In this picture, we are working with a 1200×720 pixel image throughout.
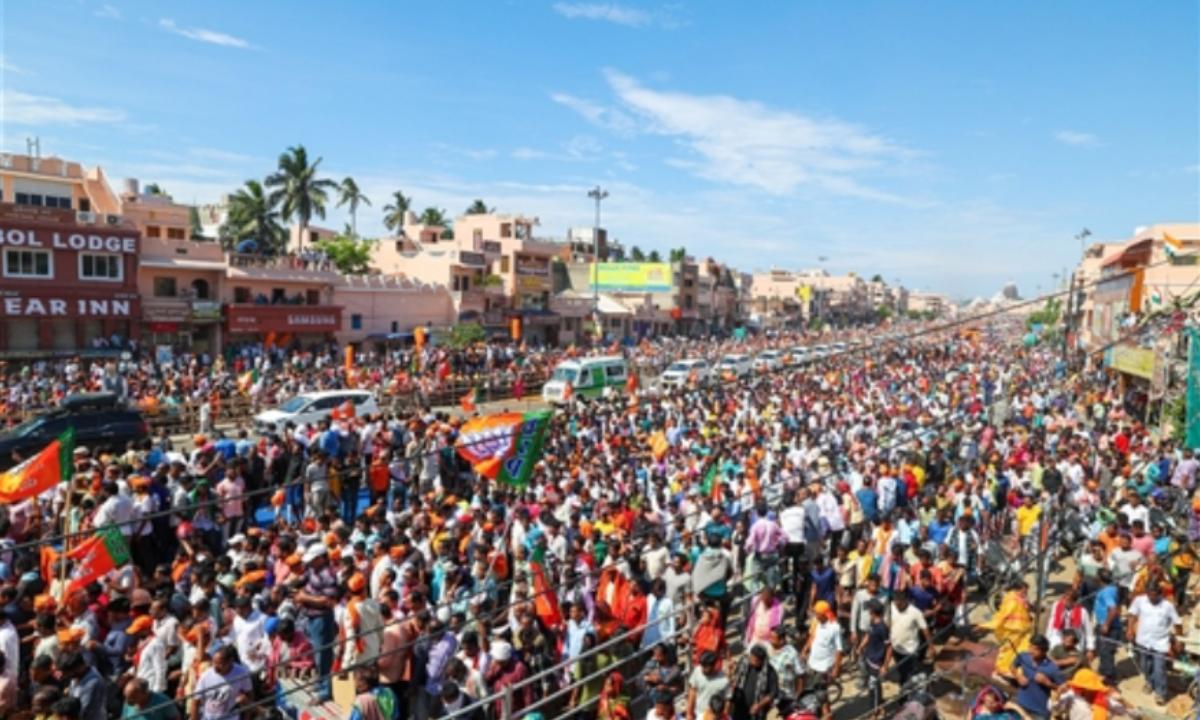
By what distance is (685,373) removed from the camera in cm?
3098

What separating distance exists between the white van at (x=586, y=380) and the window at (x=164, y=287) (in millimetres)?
15388

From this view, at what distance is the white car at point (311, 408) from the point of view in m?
18.5

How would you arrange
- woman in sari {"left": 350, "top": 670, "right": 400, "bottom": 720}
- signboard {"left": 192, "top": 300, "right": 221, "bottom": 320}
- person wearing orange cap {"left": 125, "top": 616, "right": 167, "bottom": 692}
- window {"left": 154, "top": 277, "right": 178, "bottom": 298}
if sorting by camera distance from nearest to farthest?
woman in sari {"left": 350, "top": 670, "right": 400, "bottom": 720}
person wearing orange cap {"left": 125, "top": 616, "right": 167, "bottom": 692}
window {"left": 154, "top": 277, "right": 178, "bottom": 298}
signboard {"left": 192, "top": 300, "right": 221, "bottom": 320}

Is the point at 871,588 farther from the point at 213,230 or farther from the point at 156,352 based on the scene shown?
the point at 213,230

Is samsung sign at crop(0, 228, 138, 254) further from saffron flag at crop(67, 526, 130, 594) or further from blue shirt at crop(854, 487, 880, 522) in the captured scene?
blue shirt at crop(854, 487, 880, 522)

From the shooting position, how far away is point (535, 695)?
23.1 ft

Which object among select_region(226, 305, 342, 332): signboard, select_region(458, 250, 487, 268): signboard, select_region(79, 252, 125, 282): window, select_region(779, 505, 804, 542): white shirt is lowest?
select_region(779, 505, 804, 542): white shirt

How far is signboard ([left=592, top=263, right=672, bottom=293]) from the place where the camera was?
222 ft

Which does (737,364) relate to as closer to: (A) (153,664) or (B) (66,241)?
(B) (66,241)

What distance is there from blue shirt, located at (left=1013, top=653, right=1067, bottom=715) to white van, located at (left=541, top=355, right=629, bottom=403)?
759 inches

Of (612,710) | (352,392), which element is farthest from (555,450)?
(612,710)

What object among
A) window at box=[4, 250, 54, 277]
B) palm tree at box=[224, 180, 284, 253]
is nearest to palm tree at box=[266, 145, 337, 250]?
palm tree at box=[224, 180, 284, 253]

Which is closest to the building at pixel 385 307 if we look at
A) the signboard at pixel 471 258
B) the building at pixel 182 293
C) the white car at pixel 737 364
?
the signboard at pixel 471 258

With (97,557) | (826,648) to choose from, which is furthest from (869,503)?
(97,557)
